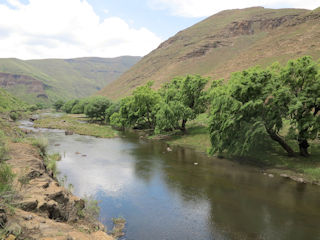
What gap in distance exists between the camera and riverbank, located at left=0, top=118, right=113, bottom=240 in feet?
31.7

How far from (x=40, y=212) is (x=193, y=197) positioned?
46.3ft

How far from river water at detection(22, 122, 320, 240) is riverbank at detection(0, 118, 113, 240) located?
3.24 meters

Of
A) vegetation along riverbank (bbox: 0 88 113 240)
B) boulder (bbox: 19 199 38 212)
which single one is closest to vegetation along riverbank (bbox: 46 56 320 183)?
vegetation along riverbank (bbox: 0 88 113 240)

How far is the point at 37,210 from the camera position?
12.6m

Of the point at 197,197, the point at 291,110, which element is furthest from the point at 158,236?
the point at 291,110

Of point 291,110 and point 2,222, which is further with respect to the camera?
point 291,110

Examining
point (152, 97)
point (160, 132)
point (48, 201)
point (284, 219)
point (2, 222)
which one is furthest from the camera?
point (152, 97)

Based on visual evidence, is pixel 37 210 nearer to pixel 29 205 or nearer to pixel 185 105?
pixel 29 205

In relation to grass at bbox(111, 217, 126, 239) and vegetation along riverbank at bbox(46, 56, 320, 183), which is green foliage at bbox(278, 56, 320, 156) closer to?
vegetation along riverbank at bbox(46, 56, 320, 183)

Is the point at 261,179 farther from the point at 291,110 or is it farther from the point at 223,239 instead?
the point at 223,239

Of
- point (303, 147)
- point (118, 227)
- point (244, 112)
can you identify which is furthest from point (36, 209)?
point (303, 147)

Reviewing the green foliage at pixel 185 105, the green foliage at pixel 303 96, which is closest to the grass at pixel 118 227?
the green foliage at pixel 303 96

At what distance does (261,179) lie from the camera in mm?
27500

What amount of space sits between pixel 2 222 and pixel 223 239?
13154 millimetres
